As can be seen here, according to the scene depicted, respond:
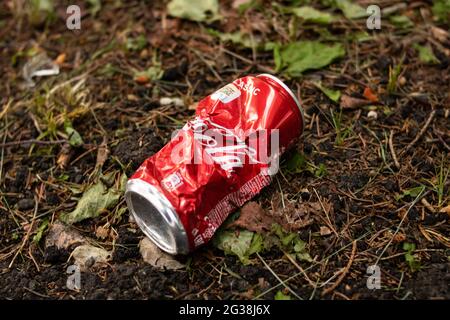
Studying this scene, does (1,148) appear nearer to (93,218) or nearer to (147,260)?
(93,218)

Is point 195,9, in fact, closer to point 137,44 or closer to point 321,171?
point 137,44

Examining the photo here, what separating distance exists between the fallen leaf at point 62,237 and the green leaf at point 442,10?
2093 mm

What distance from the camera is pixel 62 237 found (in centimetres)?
193

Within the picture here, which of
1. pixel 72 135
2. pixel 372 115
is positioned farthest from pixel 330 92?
pixel 72 135

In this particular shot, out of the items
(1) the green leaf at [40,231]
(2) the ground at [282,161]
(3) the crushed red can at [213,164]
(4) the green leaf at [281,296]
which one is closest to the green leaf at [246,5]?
(2) the ground at [282,161]

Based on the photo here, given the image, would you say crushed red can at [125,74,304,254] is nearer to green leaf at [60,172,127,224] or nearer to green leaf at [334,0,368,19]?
green leaf at [60,172,127,224]

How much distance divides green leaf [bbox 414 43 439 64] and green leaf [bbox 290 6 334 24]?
459 millimetres

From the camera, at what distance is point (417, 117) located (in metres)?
2.24

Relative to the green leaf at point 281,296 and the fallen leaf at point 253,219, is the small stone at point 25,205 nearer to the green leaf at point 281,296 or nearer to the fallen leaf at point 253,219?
the fallen leaf at point 253,219

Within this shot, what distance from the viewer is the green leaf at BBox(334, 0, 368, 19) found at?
270 cm

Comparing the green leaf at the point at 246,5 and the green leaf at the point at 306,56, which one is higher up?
the green leaf at the point at 246,5

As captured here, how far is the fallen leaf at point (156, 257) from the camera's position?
1786 millimetres

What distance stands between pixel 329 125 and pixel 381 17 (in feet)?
2.81

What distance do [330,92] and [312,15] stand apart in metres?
0.56
